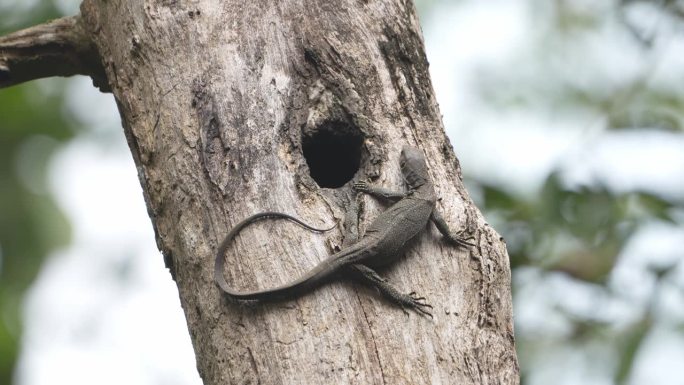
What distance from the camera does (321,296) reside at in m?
4.16

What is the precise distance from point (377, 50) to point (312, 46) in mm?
363

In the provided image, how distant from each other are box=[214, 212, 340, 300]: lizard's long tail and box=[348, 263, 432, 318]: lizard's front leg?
12cm

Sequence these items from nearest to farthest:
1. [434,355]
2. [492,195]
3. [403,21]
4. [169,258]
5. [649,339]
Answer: [434,355], [169,258], [403,21], [649,339], [492,195]

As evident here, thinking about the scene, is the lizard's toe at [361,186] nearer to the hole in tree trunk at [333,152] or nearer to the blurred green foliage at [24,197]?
the hole in tree trunk at [333,152]

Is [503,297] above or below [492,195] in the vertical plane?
below

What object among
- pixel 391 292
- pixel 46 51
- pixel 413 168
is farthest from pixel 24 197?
pixel 391 292

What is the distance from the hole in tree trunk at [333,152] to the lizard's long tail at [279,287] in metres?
0.59

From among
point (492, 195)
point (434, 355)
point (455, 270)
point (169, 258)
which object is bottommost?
point (434, 355)

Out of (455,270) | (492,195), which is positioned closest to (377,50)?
(455,270)

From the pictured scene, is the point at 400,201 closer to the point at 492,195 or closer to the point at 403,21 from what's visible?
the point at 403,21

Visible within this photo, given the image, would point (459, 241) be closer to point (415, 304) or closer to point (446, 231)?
point (446, 231)

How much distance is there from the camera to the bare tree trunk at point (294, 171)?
411 centimetres

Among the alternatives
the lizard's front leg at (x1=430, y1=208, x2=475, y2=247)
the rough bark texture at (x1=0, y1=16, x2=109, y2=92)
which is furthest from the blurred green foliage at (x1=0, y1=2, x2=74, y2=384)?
the lizard's front leg at (x1=430, y1=208, x2=475, y2=247)

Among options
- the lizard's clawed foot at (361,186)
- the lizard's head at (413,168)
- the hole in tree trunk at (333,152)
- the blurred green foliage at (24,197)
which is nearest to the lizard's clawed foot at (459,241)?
the lizard's head at (413,168)
